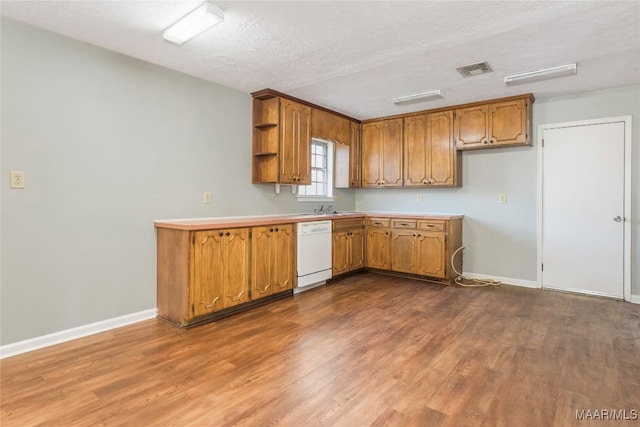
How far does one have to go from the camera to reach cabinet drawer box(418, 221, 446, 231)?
14.7 ft

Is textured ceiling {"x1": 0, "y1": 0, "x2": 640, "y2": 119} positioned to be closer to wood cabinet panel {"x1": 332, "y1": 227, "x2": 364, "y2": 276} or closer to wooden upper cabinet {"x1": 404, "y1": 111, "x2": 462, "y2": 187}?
wooden upper cabinet {"x1": 404, "y1": 111, "x2": 462, "y2": 187}

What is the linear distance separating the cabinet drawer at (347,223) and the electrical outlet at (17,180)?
3211mm

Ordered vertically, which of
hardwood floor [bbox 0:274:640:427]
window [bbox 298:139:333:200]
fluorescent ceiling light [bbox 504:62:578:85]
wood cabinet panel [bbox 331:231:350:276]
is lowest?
hardwood floor [bbox 0:274:640:427]

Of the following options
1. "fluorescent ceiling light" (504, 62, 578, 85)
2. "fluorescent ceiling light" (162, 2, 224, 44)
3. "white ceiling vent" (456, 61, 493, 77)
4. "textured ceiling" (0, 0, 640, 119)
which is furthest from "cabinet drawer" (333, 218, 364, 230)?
"fluorescent ceiling light" (162, 2, 224, 44)

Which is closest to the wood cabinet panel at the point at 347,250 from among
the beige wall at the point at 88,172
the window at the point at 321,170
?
the window at the point at 321,170

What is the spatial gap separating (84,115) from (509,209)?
4.92m

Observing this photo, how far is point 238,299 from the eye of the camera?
3350mm

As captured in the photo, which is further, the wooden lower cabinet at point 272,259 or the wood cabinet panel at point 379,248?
the wood cabinet panel at point 379,248

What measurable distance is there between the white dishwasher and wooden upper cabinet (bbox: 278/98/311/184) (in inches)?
25.9

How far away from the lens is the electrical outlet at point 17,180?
2.45m

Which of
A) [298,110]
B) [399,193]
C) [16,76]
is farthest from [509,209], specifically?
[16,76]

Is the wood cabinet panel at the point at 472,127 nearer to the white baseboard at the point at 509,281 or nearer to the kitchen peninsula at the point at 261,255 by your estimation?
the kitchen peninsula at the point at 261,255

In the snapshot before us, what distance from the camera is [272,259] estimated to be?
3717mm

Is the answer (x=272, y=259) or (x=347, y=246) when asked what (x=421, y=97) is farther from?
(x=272, y=259)
